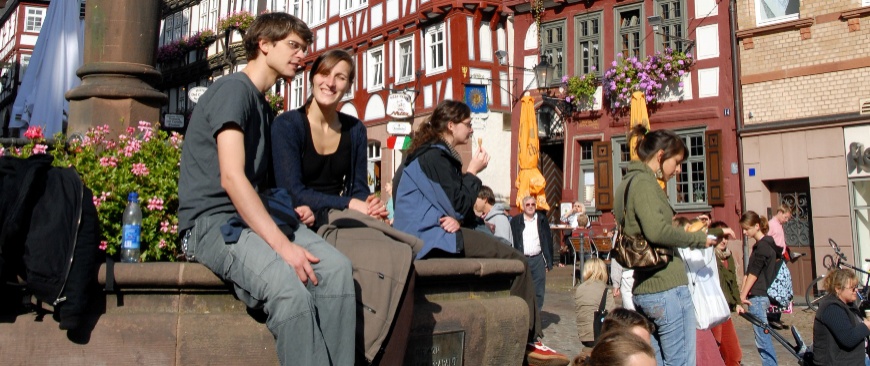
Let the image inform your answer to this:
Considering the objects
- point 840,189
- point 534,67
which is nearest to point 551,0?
point 534,67

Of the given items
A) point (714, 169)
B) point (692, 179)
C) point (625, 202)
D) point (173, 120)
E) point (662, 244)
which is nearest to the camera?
point (662, 244)

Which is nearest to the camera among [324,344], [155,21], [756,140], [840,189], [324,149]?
[324,344]

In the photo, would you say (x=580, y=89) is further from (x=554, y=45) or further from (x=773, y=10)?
(x=773, y=10)

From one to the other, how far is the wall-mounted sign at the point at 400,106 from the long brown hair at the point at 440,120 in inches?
744

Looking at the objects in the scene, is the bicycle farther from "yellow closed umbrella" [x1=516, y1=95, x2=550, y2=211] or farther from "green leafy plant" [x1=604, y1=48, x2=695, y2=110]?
"green leafy plant" [x1=604, y1=48, x2=695, y2=110]

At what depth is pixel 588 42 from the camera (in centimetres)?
2194

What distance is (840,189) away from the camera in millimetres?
17141

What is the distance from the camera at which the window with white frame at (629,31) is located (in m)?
20.9

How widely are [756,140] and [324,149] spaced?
1574 cm

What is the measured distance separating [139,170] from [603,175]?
17.2 meters

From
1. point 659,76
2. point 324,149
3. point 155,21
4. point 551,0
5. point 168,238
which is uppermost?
point 551,0

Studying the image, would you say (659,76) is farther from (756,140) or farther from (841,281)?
(841,281)

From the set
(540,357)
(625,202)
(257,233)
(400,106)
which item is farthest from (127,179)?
(400,106)

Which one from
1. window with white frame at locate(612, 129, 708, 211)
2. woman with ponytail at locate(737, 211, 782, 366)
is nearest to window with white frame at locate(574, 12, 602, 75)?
window with white frame at locate(612, 129, 708, 211)
